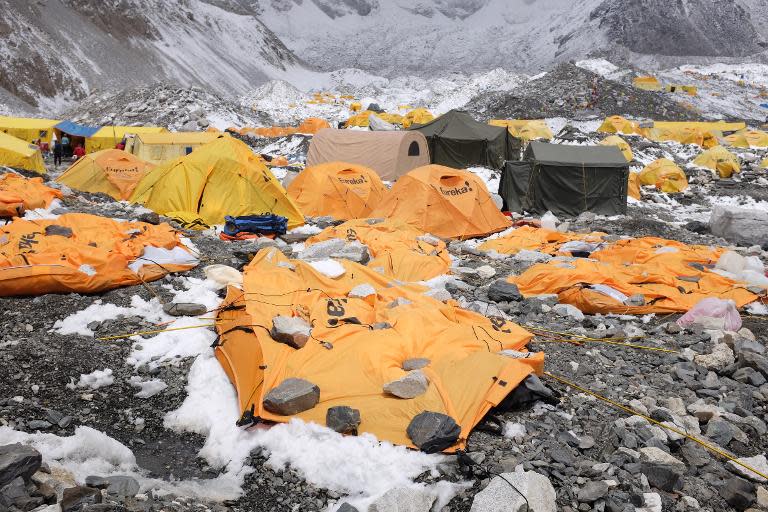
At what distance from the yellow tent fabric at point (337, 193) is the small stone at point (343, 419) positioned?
9.39 m

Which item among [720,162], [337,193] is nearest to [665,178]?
[720,162]

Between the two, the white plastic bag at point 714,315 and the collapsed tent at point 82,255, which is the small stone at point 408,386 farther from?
the collapsed tent at point 82,255

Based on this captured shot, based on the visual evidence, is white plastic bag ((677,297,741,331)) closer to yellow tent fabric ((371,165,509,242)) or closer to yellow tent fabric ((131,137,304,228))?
yellow tent fabric ((371,165,509,242))

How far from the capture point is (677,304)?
714 centimetres

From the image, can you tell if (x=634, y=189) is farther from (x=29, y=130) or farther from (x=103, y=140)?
(x=29, y=130)

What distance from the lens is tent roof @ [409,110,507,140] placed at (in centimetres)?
2084

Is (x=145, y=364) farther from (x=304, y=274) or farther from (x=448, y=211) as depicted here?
(x=448, y=211)

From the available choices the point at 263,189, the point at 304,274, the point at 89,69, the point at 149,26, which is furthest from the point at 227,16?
the point at 304,274

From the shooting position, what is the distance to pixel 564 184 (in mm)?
14789

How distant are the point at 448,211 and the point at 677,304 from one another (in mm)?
5801

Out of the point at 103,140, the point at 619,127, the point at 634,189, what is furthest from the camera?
the point at 619,127

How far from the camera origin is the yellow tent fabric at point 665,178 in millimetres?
19047

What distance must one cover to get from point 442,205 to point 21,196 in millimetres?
7937

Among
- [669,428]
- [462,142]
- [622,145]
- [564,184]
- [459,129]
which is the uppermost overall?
[669,428]
